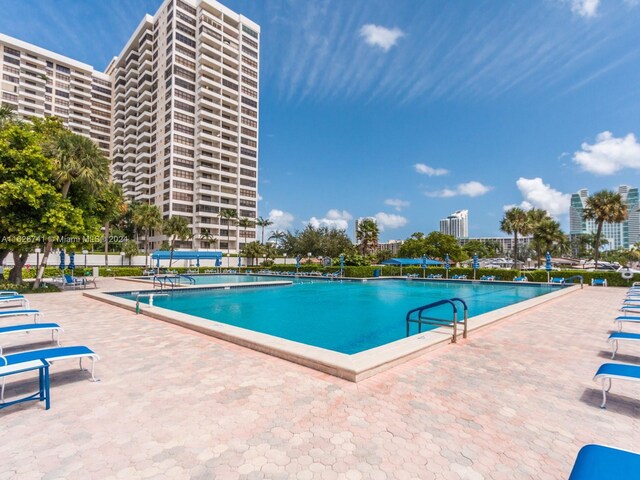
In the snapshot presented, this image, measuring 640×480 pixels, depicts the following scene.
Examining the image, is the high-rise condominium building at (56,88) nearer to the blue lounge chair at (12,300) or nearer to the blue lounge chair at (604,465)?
the blue lounge chair at (12,300)

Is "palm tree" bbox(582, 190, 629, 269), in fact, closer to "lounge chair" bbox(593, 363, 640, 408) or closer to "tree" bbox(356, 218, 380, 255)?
"tree" bbox(356, 218, 380, 255)

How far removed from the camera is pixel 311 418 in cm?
399

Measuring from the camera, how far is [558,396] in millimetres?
4703

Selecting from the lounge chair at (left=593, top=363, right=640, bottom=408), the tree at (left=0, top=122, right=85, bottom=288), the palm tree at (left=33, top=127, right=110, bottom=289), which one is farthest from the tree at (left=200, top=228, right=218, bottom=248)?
the lounge chair at (left=593, top=363, right=640, bottom=408)

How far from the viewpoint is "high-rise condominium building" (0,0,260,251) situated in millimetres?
64750

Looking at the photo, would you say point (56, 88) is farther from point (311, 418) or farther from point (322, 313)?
point (311, 418)

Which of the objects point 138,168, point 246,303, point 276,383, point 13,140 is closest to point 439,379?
point 276,383

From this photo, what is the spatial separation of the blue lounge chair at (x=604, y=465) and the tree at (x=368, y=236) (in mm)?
56008

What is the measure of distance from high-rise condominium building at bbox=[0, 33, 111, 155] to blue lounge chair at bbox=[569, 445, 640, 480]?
290ft

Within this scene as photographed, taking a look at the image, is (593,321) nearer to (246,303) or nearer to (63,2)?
(246,303)

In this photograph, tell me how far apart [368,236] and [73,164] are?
150ft

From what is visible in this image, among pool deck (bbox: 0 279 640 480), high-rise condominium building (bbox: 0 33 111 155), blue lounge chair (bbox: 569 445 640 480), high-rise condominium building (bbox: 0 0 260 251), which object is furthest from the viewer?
high-rise condominium building (bbox: 0 33 111 155)

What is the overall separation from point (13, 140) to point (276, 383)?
20.5 meters

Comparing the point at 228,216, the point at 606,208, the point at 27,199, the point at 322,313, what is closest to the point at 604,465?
the point at 322,313
